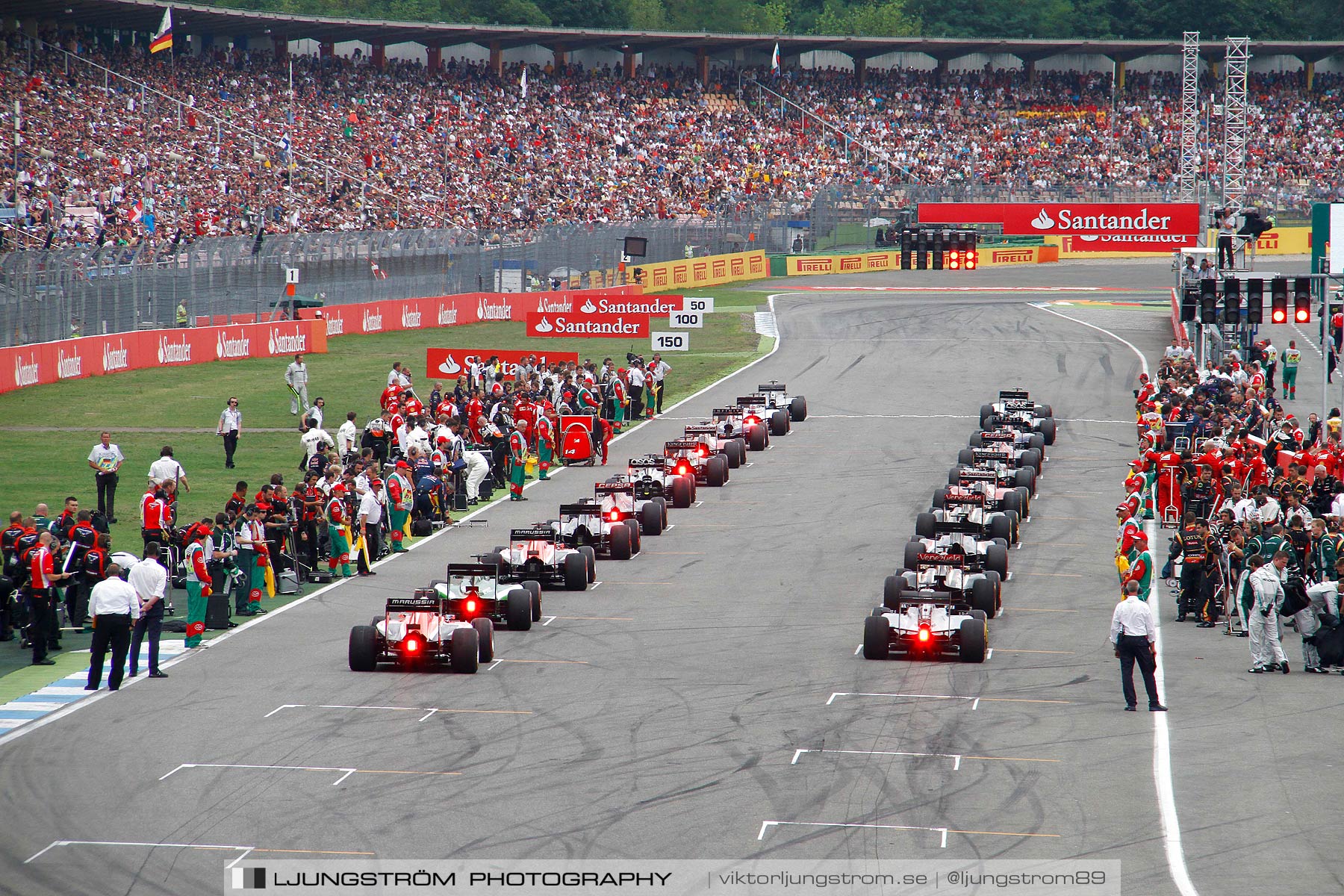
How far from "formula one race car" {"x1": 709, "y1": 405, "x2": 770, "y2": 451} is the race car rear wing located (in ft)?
37.3

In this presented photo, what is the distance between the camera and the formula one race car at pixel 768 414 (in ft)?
115

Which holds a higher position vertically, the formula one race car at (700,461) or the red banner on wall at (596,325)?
the red banner on wall at (596,325)

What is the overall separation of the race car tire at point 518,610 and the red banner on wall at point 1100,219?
122 feet

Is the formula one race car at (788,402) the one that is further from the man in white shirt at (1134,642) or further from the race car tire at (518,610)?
the man in white shirt at (1134,642)

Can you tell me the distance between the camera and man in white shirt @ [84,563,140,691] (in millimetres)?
16000

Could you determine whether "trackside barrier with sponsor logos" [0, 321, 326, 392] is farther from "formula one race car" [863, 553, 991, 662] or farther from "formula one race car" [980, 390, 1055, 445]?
"formula one race car" [863, 553, 991, 662]

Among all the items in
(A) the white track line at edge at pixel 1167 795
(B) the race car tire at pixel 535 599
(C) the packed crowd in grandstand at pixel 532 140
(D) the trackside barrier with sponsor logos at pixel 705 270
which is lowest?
(A) the white track line at edge at pixel 1167 795

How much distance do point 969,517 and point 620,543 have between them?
5.13 meters

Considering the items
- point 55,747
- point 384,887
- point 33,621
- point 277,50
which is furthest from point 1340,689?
point 277,50

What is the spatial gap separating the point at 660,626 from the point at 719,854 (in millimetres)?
7716

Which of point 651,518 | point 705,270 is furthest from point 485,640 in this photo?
point 705,270

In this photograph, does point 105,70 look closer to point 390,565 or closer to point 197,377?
point 197,377

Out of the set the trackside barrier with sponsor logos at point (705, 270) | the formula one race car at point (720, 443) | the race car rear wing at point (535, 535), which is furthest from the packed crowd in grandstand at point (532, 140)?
the race car rear wing at point (535, 535)

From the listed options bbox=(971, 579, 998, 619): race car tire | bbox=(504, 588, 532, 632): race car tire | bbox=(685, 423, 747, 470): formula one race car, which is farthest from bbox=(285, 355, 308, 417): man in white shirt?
bbox=(971, 579, 998, 619): race car tire
